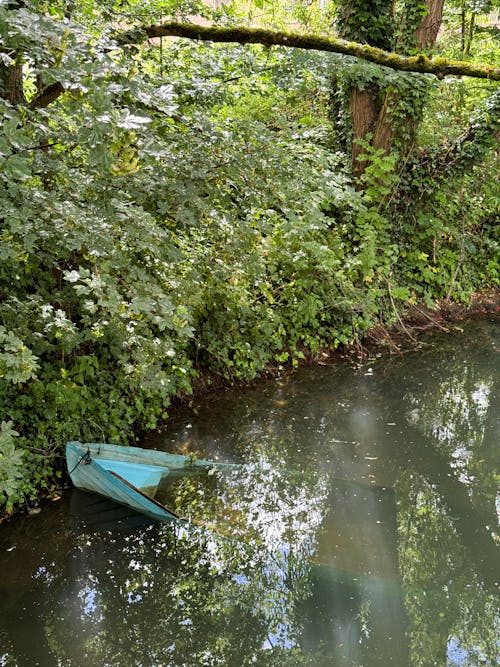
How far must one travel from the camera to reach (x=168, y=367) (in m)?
5.64

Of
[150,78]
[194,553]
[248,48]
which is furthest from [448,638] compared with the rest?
[248,48]

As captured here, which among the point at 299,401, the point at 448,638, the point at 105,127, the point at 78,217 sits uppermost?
the point at 105,127

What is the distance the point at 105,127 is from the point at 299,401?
15.5 ft

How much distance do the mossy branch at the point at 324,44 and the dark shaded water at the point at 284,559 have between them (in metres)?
3.08

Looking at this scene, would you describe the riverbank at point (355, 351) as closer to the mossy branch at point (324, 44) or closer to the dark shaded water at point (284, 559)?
the dark shaded water at point (284, 559)

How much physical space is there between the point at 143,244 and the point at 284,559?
2.31m

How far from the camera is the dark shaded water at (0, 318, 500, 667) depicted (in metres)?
3.33

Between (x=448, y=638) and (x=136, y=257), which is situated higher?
(x=136, y=257)

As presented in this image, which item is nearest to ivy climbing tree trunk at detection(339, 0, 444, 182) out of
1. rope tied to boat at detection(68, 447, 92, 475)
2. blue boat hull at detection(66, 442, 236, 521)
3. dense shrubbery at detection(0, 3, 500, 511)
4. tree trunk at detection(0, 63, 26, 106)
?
dense shrubbery at detection(0, 3, 500, 511)

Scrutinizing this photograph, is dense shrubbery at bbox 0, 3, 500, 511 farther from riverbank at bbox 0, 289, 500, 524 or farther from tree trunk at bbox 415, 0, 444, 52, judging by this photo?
tree trunk at bbox 415, 0, 444, 52

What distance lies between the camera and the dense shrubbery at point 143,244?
260cm

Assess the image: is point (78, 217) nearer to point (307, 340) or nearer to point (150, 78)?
point (150, 78)

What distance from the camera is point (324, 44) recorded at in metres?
3.56

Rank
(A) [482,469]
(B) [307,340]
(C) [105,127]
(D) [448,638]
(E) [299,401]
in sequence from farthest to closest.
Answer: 1. (B) [307,340]
2. (E) [299,401]
3. (A) [482,469]
4. (D) [448,638]
5. (C) [105,127]
